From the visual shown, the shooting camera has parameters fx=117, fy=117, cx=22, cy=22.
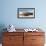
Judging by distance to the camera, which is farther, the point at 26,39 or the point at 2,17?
the point at 2,17

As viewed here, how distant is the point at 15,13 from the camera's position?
163 inches

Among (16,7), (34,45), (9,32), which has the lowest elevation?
(34,45)

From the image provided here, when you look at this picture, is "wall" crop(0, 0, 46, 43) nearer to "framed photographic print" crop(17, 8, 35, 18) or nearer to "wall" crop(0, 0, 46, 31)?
"wall" crop(0, 0, 46, 31)

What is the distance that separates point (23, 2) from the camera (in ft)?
13.5

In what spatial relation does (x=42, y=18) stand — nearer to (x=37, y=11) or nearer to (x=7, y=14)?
(x=37, y=11)

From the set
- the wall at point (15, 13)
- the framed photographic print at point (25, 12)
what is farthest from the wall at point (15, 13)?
the framed photographic print at point (25, 12)

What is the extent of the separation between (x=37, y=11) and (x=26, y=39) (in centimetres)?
113

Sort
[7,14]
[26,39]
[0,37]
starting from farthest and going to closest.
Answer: [7,14] → [0,37] → [26,39]

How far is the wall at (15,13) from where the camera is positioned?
411cm

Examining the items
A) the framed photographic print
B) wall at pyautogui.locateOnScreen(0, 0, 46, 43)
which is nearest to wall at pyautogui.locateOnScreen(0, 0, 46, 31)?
wall at pyautogui.locateOnScreen(0, 0, 46, 43)

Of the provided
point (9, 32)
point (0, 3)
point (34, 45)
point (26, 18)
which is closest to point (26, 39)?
point (34, 45)

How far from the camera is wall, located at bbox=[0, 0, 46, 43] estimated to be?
4.11 metres

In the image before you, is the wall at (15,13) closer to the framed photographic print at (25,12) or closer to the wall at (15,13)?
the wall at (15,13)

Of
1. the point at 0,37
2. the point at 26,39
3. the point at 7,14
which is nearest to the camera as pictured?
the point at 26,39
